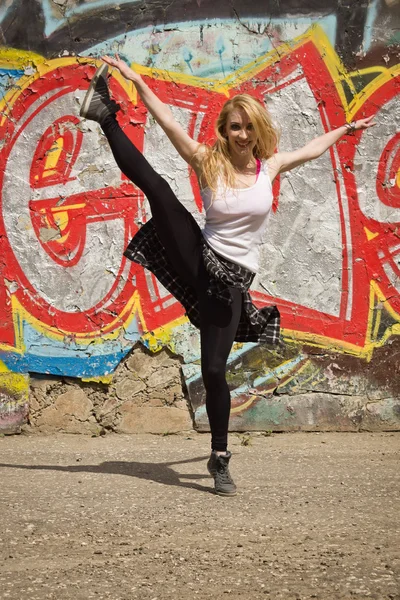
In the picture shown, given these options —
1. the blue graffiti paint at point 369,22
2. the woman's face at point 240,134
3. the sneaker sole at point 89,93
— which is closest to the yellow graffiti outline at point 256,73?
the blue graffiti paint at point 369,22

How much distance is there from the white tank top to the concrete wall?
132 cm

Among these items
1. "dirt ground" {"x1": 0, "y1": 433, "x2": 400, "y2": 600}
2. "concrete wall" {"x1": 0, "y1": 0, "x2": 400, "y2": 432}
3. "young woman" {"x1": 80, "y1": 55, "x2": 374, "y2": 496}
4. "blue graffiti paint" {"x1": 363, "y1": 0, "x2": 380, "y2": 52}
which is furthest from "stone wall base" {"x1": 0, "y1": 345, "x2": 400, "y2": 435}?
"blue graffiti paint" {"x1": 363, "y1": 0, "x2": 380, "y2": 52}

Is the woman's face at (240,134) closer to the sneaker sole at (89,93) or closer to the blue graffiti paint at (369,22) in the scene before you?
the sneaker sole at (89,93)

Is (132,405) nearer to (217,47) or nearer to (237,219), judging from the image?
(237,219)

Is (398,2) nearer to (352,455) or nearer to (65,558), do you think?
(352,455)

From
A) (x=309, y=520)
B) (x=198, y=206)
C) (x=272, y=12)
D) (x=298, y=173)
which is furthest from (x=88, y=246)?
(x=309, y=520)

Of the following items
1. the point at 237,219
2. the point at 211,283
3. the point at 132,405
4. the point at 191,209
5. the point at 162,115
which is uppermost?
the point at 162,115

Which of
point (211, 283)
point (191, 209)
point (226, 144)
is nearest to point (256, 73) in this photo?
Answer: point (191, 209)

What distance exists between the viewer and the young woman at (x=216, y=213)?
153 inches

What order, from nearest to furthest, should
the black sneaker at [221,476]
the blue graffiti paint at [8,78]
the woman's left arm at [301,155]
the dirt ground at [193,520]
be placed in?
the dirt ground at [193,520], the black sneaker at [221,476], the woman's left arm at [301,155], the blue graffiti paint at [8,78]

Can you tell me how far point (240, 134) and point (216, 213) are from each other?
375mm

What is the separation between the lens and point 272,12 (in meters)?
5.21

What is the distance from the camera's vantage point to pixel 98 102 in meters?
3.95

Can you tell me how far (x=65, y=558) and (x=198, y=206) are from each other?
268cm
